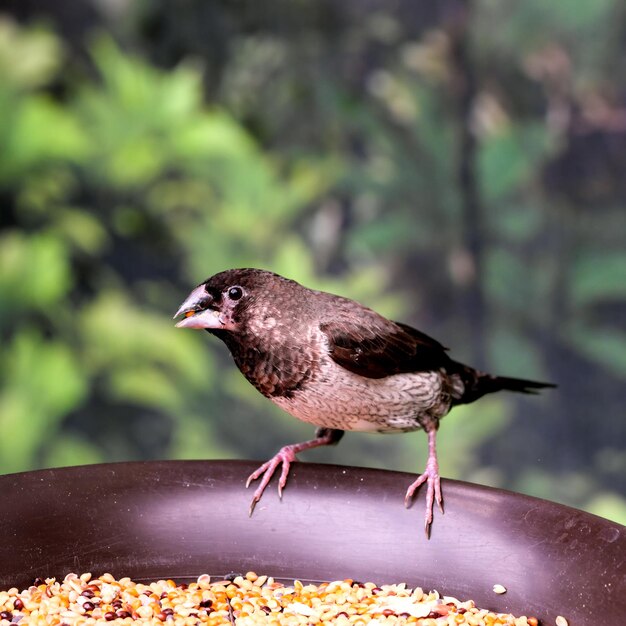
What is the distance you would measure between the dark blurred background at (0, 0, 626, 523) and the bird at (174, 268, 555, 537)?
139 centimetres

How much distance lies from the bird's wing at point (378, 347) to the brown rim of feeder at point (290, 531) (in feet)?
0.82

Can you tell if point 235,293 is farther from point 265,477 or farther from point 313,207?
point 313,207

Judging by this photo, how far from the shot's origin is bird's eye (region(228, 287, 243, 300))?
1647mm

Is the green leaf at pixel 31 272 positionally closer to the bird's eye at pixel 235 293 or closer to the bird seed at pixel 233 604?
the bird's eye at pixel 235 293

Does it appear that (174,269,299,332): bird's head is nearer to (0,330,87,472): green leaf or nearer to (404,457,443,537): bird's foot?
(404,457,443,537): bird's foot

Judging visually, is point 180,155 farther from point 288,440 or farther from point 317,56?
point 288,440

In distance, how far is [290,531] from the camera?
58.6 inches

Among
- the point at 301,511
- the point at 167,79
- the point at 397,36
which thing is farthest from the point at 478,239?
the point at 301,511

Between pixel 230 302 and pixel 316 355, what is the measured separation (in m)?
0.19

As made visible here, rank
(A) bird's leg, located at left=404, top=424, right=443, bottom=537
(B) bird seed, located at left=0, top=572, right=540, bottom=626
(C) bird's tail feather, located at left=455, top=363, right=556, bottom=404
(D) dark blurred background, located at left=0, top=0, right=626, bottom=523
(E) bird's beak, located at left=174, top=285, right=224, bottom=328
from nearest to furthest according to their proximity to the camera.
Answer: (B) bird seed, located at left=0, top=572, right=540, bottom=626 < (A) bird's leg, located at left=404, top=424, right=443, bottom=537 < (E) bird's beak, located at left=174, top=285, right=224, bottom=328 < (C) bird's tail feather, located at left=455, top=363, right=556, bottom=404 < (D) dark blurred background, located at left=0, top=0, right=626, bottom=523

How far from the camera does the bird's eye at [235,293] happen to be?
1.65 m

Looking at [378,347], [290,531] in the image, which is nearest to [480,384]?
[378,347]

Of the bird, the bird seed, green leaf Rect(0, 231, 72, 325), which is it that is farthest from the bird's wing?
green leaf Rect(0, 231, 72, 325)

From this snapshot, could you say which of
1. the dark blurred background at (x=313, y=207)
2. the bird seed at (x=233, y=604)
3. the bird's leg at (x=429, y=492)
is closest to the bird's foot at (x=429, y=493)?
the bird's leg at (x=429, y=492)
